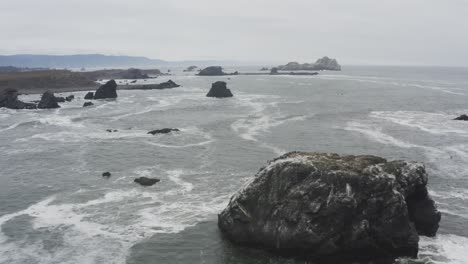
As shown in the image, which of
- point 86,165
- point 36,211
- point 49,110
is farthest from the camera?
point 49,110

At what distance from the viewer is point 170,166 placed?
2206 inches

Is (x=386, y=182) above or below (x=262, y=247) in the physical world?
above

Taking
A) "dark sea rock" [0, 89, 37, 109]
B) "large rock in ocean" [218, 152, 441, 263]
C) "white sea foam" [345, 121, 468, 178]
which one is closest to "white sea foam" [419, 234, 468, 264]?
"large rock in ocean" [218, 152, 441, 263]

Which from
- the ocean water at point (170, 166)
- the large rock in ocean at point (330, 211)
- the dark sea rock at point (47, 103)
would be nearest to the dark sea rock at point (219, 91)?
the ocean water at point (170, 166)

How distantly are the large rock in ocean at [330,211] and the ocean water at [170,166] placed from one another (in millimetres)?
1714

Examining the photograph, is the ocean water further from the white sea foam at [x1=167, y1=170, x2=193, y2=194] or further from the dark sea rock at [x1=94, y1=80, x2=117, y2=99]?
the dark sea rock at [x1=94, y1=80, x2=117, y2=99]

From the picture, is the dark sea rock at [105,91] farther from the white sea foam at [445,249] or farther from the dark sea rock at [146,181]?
the white sea foam at [445,249]

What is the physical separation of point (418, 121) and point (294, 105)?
1436 inches

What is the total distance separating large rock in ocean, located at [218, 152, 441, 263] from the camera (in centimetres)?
3075

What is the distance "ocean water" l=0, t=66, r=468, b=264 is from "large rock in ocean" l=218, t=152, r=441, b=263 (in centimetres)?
171

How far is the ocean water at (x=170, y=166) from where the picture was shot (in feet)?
111

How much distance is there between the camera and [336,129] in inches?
3206

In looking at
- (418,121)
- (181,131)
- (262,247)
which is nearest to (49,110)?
(181,131)

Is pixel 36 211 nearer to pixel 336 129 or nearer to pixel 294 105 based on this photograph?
pixel 336 129
